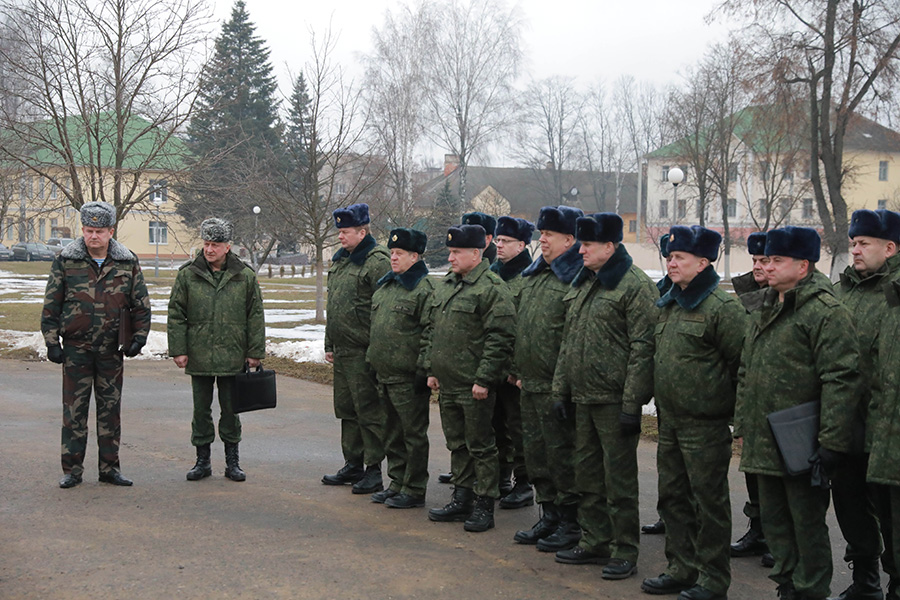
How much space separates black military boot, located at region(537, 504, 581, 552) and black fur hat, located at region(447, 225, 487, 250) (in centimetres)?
194

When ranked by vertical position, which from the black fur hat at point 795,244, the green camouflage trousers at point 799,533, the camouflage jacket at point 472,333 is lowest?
the green camouflage trousers at point 799,533

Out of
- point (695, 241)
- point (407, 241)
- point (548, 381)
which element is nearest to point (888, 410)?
point (695, 241)

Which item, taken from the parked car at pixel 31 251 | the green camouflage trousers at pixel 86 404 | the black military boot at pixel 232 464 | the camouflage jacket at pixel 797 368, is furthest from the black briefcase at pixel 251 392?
the parked car at pixel 31 251

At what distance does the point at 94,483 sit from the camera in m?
7.63

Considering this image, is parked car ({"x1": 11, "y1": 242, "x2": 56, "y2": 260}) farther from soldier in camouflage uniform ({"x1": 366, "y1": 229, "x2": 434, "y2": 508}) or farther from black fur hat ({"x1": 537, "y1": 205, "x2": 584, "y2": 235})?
black fur hat ({"x1": 537, "y1": 205, "x2": 584, "y2": 235})

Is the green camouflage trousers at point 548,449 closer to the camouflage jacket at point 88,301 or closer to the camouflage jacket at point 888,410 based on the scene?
the camouflage jacket at point 888,410

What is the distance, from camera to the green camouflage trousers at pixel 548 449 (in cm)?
619

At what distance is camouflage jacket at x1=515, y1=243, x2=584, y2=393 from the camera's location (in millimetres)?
6289

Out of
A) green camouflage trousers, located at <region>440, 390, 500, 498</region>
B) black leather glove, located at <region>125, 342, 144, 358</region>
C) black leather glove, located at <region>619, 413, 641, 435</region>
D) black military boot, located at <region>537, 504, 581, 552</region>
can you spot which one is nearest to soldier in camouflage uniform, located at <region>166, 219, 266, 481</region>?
black leather glove, located at <region>125, 342, 144, 358</region>

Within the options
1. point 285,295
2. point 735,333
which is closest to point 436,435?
point 735,333

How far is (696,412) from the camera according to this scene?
518 cm

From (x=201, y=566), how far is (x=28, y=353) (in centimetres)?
1168

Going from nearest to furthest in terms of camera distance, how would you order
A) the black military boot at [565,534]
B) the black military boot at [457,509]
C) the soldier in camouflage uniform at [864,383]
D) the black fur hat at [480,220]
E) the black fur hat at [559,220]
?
the soldier in camouflage uniform at [864,383]
the black military boot at [565,534]
the black fur hat at [559,220]
the black military boot at [457,509]
the black fur hat at [480,220]

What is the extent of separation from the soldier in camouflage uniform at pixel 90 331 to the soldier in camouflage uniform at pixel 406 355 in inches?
78.3
